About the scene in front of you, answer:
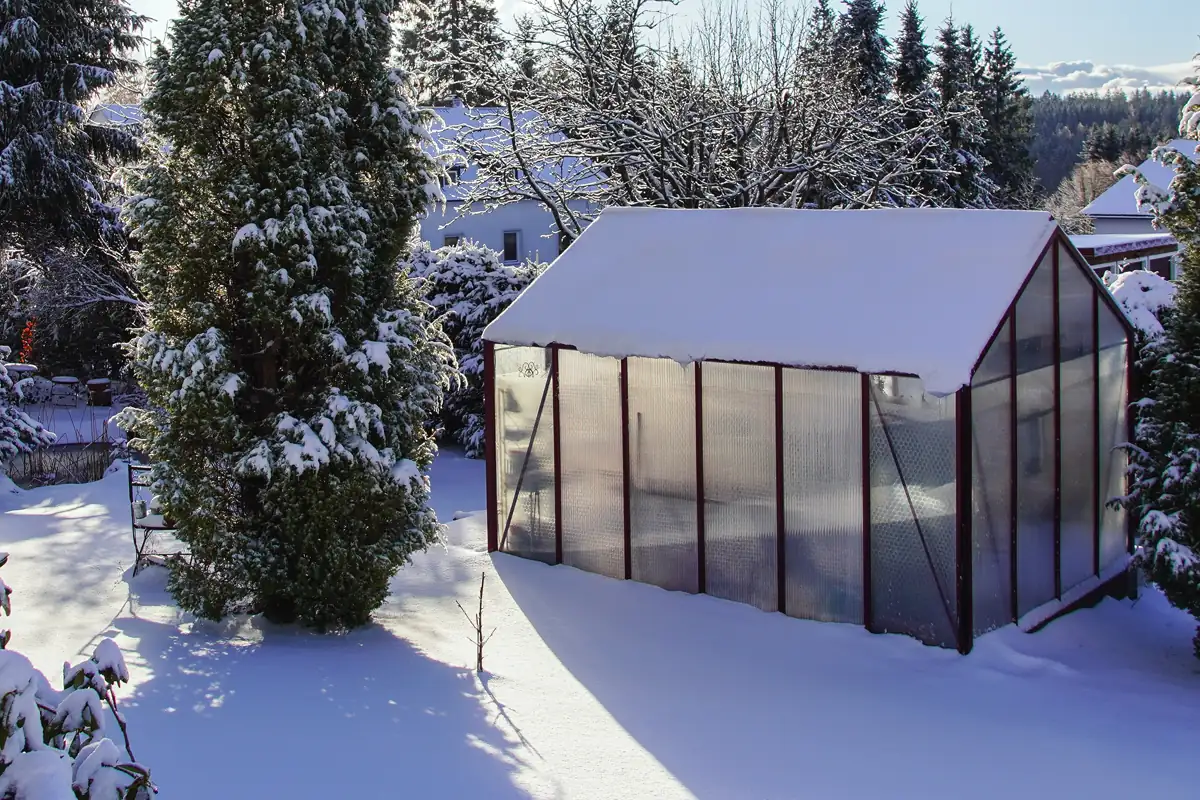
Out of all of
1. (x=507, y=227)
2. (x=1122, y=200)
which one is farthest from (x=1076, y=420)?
Answer: (x=1122, y=200)

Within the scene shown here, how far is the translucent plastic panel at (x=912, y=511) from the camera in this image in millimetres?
8273

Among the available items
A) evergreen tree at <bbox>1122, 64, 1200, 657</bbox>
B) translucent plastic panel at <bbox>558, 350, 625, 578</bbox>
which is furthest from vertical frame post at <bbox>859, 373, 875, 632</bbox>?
translucent plastic panel at <bbox>558, 350, 625, 578</bbox>

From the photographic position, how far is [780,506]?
9.18m

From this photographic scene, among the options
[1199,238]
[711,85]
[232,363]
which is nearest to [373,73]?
[232,363]

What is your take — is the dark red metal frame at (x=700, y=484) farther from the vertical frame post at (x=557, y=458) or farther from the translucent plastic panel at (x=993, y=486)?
the translucent plastic panel at (x=993, y=486)

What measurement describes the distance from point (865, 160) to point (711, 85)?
289 cm

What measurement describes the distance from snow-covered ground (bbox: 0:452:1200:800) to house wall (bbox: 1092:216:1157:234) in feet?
117

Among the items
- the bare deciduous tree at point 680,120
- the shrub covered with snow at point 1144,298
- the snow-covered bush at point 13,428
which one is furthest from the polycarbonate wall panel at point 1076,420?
the snow-covered bush at point 13,428

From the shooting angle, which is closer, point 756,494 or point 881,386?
point 881,386

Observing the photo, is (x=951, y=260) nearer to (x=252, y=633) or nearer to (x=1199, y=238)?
(x=1199, y=238)

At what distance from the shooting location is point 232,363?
872cm

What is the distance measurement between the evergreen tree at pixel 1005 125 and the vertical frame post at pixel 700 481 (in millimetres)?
27550

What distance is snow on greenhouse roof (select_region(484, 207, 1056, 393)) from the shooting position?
8547 millimetres

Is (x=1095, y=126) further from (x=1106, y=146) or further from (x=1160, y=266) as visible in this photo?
(x=1160, y=266)
